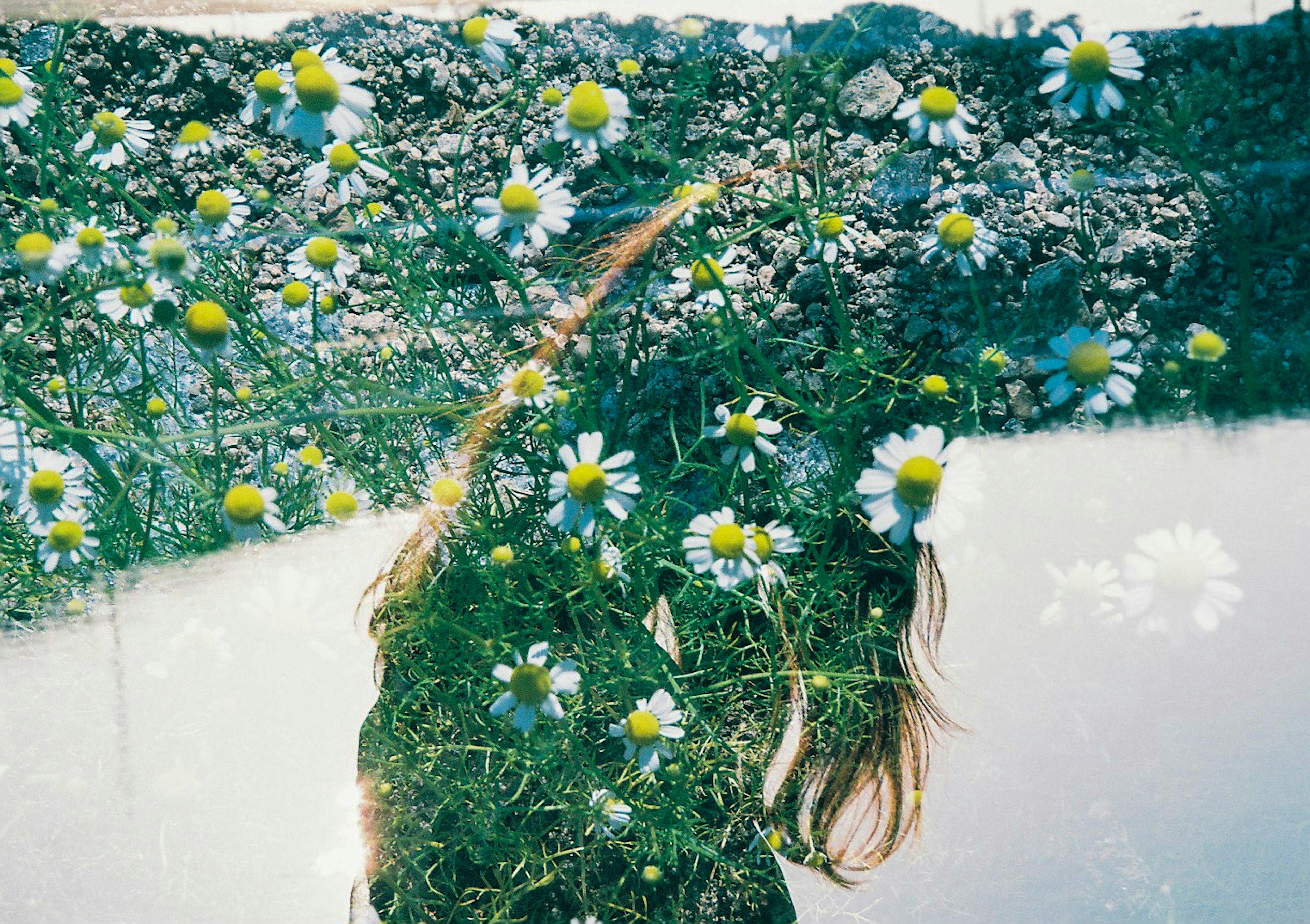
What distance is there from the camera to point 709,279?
0.99 metres

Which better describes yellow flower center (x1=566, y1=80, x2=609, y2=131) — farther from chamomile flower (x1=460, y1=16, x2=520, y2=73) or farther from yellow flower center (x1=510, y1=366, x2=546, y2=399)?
yellow flower center (x1=510, y1=366, x2=546, y2=399)

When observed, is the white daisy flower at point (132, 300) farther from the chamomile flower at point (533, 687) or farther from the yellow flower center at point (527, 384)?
the chamomile flower at point (533, 687)

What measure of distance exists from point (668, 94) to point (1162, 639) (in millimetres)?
954

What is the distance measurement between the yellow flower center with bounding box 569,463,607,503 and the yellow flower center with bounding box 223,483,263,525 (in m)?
0.34

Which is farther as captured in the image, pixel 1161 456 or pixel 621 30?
pixel 621 30

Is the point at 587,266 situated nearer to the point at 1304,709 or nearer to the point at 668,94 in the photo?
the point at 668,94

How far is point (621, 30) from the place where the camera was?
1355 mm

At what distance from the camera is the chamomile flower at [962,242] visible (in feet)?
3.33

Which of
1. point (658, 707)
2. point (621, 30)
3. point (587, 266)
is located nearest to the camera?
point (658, 707)

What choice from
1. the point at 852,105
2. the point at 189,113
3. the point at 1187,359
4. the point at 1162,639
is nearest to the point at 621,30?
the point at 852,105

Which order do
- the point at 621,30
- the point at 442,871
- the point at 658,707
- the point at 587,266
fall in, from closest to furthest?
the point at 658,707 → the point at 442,871 → the point at 587,266 → the point at 621,30

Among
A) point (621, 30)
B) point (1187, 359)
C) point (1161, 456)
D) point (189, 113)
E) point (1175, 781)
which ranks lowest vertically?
point (1175, 781)

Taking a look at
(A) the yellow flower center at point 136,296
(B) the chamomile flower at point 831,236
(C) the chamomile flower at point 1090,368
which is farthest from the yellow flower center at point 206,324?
(C) the chamomile flower at point 1090,368

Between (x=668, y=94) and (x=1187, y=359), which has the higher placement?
(x=668, y=94)
